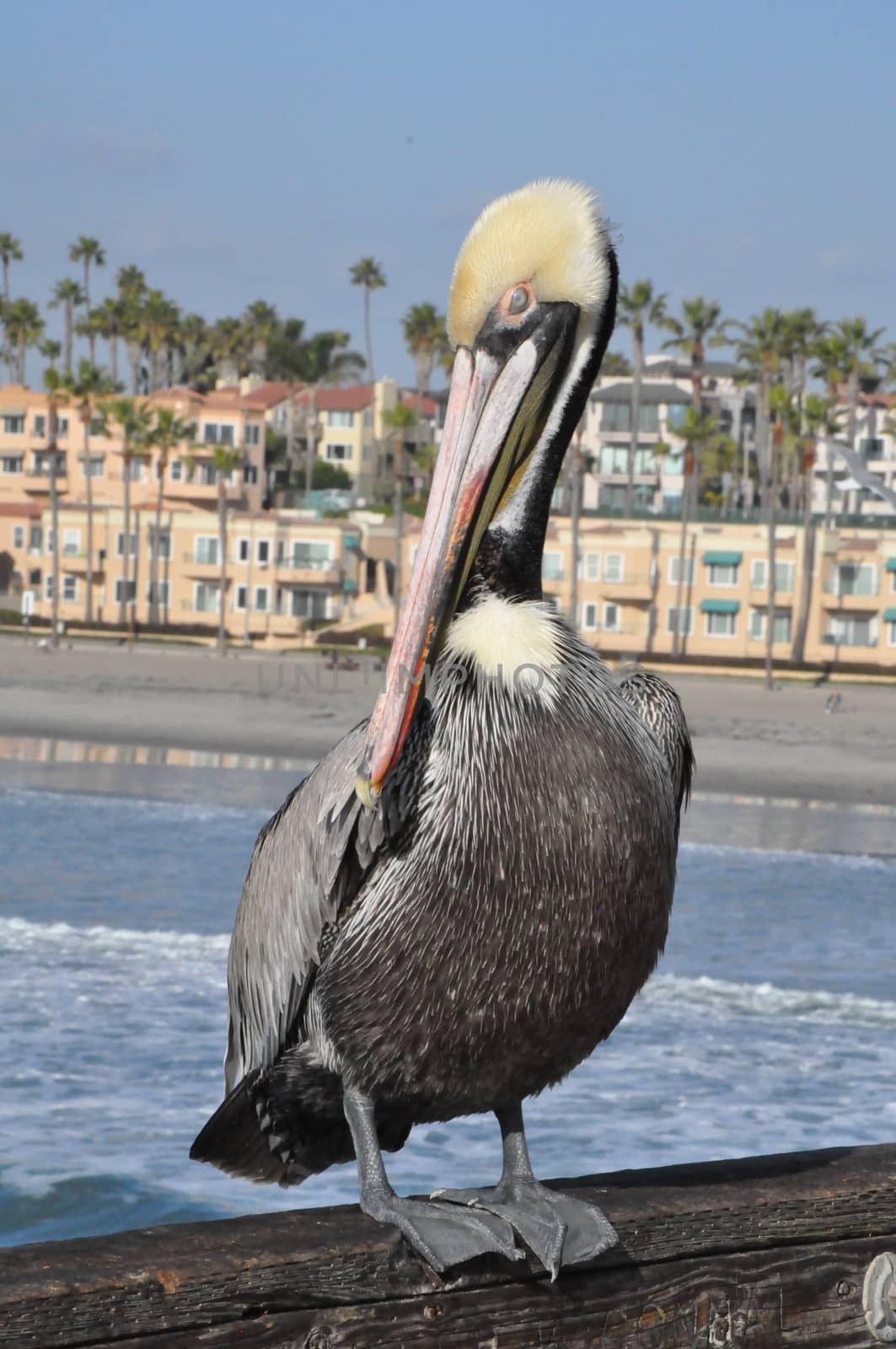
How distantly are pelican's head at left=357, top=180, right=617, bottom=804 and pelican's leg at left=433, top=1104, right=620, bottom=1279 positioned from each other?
2.65 feet

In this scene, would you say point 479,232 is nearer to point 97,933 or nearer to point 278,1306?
point 278,1306

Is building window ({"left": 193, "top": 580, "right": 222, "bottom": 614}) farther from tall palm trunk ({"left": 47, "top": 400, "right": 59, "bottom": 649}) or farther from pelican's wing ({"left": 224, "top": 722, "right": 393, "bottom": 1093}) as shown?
pelican's wing ({"left": 224, "top": 722, "right": 393, "bottom": 1093})

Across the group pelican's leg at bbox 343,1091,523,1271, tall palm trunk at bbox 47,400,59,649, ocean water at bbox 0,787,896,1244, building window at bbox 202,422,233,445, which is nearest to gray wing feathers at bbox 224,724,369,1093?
pelican's leg at bbox 343,1091,523,1271

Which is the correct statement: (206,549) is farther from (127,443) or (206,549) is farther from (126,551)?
(127,443)

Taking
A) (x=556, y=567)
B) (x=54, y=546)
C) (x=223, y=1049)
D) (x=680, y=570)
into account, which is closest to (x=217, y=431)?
(x=54, y=546)

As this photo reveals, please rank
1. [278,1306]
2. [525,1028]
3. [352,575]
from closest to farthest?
[278,1306] < [525,1028] < [352,575]

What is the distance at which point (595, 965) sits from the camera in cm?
231

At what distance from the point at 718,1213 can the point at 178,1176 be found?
4532mm

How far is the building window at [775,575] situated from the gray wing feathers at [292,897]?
47.9 metres

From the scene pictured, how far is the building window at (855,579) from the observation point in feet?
163

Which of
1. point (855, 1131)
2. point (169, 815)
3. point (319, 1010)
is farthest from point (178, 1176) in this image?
point (169, 815)

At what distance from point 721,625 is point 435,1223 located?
4907 cm

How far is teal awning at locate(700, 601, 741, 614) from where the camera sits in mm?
49969

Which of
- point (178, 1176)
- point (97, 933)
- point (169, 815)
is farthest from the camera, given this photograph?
point (169, 815)
